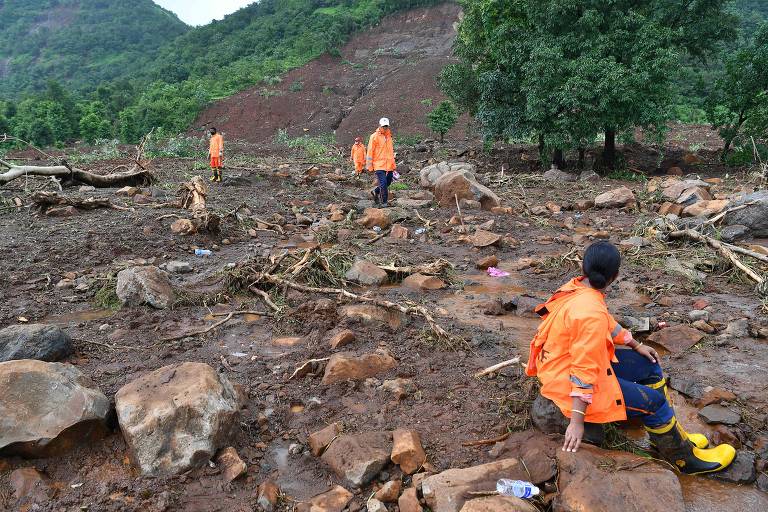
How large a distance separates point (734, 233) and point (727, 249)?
3.41 ft

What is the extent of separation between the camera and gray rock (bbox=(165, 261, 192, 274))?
234 inches

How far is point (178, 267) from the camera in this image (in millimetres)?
5984

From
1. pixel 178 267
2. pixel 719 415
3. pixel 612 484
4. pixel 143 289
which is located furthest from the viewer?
pixel 178 267

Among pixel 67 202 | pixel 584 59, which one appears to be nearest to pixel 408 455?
pixel 67 202

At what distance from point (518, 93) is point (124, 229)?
9.79 metres

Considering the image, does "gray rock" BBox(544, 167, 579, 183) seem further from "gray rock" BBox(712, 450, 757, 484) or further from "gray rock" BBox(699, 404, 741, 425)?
"gray rock" BBox(712, 450, 757, 484)

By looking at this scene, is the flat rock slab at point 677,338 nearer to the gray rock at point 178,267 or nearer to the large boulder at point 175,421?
the large boulder at point 175,421

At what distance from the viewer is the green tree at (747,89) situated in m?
12.1

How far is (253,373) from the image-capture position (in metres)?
3.57

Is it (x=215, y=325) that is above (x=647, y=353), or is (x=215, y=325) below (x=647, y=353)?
below

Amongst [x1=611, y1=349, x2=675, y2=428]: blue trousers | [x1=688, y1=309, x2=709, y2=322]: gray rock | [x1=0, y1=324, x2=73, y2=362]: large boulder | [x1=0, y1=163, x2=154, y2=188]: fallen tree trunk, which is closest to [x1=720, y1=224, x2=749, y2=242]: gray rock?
[x1=688, y1=309, x2=709, y2=322]: gray rock

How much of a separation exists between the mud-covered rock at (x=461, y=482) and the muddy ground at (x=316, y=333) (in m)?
0.20

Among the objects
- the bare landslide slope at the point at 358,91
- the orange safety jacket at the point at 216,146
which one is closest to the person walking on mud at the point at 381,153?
the orange safety jacket at the point at 216,146

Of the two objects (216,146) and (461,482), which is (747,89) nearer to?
(216,146)
